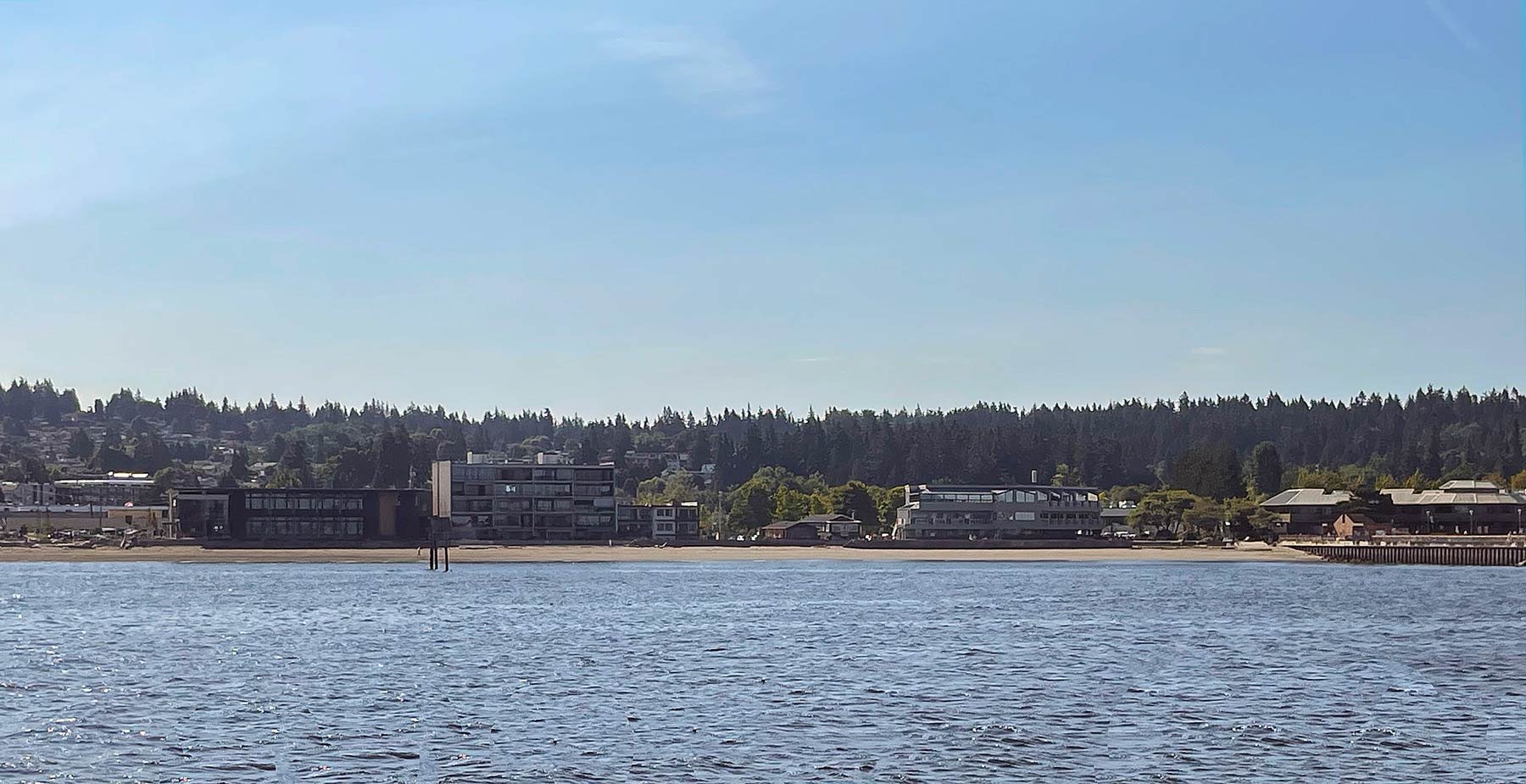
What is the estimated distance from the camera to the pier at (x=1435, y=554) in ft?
522

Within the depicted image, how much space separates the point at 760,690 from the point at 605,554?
129m

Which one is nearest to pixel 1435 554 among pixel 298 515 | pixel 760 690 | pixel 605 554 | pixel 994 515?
pixel 994 515

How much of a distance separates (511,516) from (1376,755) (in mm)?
172171

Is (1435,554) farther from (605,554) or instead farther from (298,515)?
(298,515)

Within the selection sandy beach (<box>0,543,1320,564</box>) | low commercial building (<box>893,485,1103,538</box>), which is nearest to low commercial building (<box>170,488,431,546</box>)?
sandy beach (<box>0,543,1320,564</box>)

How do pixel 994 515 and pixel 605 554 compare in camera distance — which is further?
pixel 994 515

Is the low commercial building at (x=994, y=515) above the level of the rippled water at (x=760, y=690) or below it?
above

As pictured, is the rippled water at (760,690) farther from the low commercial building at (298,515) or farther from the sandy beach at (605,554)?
the low commercial building at (298,515)

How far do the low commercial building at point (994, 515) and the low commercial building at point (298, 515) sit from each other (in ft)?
191

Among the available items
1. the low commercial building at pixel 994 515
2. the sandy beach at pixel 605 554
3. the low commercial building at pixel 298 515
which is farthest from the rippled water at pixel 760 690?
the low commercial building at pixel 994 515

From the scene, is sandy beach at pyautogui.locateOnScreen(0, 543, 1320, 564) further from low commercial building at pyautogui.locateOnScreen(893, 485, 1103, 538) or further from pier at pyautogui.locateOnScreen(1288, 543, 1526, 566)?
low commercial building at pyautogui.locateOnScreen(893, 485, 1103, 538)

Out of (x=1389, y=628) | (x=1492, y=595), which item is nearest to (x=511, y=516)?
(x=1492, y=595)

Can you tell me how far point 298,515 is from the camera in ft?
606

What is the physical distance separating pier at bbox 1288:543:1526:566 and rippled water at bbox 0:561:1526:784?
256 feet
